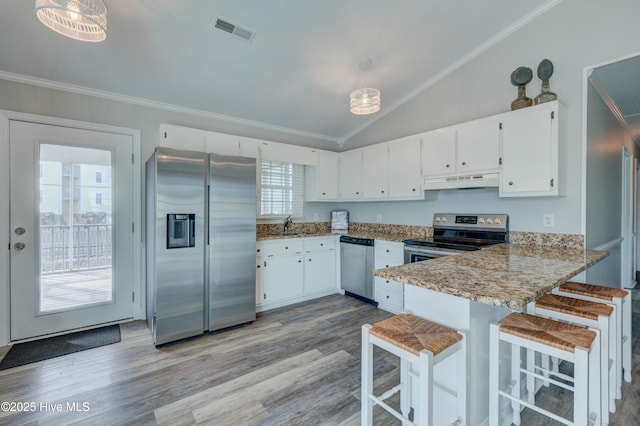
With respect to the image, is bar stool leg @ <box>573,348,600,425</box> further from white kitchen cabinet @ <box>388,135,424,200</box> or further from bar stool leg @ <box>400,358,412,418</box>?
white kitchen cabinet @ <box>388,135,424,200</box>

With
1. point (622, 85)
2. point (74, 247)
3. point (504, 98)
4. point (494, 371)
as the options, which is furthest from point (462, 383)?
point (622, 85)

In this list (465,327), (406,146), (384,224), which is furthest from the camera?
(384,224)

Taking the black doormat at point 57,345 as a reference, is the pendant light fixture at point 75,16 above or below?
above

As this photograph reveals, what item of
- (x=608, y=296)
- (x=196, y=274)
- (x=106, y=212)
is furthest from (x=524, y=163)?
(x=106, y=212)

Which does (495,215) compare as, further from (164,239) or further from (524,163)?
(164,239)

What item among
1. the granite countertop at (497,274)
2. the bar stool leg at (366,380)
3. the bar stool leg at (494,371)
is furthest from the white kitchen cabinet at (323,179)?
the bar stool leg at (494,371)

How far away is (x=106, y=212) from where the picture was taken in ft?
10.5

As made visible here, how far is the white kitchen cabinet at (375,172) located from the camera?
4074mm

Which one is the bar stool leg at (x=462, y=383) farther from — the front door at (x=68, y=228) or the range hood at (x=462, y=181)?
the front door at (x=68, y=228)

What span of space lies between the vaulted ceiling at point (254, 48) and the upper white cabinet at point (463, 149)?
94 cm

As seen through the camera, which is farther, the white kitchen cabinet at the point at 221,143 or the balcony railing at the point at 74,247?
the white kitchen cabinet at the point at 221,143

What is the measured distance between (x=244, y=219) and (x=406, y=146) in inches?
90.0

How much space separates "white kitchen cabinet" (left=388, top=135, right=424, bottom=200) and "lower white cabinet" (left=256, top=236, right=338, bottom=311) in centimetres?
122

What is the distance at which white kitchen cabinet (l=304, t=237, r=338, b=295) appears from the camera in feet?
13.4
